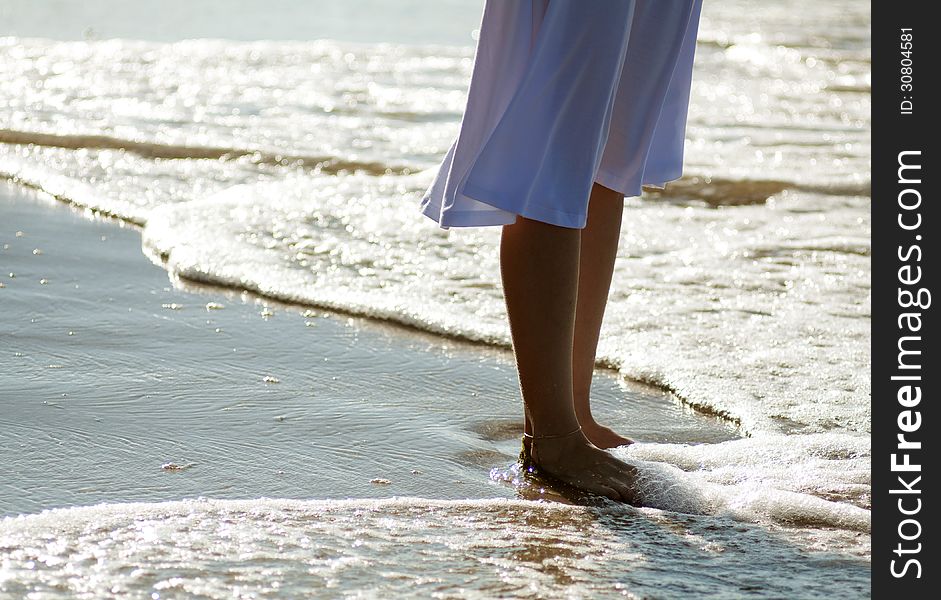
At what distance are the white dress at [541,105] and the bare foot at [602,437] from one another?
52 cm

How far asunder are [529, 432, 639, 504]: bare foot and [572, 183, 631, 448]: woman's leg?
0.71ft

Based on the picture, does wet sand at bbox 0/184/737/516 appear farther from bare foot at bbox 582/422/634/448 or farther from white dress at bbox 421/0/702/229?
white dress at bbox 421/0/702/229

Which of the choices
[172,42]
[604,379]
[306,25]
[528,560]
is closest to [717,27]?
[306,25]

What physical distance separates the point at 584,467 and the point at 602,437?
0.85 feet

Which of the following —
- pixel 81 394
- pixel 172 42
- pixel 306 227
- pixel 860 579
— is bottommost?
A: pixel 860 579

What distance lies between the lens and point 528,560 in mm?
1742

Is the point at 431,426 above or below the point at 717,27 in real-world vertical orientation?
below

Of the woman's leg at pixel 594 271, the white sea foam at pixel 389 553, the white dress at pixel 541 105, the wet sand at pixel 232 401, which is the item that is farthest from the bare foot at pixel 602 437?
the white dress at pixel 541 105

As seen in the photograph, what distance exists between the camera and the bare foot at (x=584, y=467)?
2.06 m

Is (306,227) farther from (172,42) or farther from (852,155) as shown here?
(172,42)

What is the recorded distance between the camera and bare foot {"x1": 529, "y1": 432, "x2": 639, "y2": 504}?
2057 mm

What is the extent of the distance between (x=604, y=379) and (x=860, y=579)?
3.54 ft

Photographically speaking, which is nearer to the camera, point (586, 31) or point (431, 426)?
point (586, 31)

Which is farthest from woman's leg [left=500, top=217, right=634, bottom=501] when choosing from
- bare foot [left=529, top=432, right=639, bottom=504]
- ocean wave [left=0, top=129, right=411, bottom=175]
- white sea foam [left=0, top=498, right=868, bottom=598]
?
ocean wave [left=0, top=129, right=411, bottom=175]
